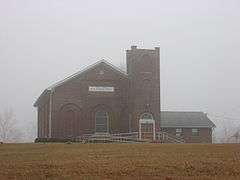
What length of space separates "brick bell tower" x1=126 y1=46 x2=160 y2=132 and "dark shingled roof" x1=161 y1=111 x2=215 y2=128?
9.41 meters

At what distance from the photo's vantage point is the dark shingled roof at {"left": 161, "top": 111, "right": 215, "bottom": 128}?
5997 cm

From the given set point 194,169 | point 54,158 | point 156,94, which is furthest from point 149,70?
point 194,169

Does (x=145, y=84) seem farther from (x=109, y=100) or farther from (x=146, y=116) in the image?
(x=109, y=100)

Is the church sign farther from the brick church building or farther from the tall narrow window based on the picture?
the tall narrow window

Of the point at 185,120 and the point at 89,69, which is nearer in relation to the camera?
the point at 89,69

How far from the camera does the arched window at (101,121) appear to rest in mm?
50175

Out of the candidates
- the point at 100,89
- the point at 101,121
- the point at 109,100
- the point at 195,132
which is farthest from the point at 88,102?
the point at 195,132

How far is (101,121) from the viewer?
50.4 metres

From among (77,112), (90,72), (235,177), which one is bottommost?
(235,177)

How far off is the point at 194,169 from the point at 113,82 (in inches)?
1365

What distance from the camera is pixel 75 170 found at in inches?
646

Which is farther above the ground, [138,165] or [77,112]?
[77,112]

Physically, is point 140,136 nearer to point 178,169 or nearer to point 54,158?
point 54,158

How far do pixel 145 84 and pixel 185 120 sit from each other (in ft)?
42.1
